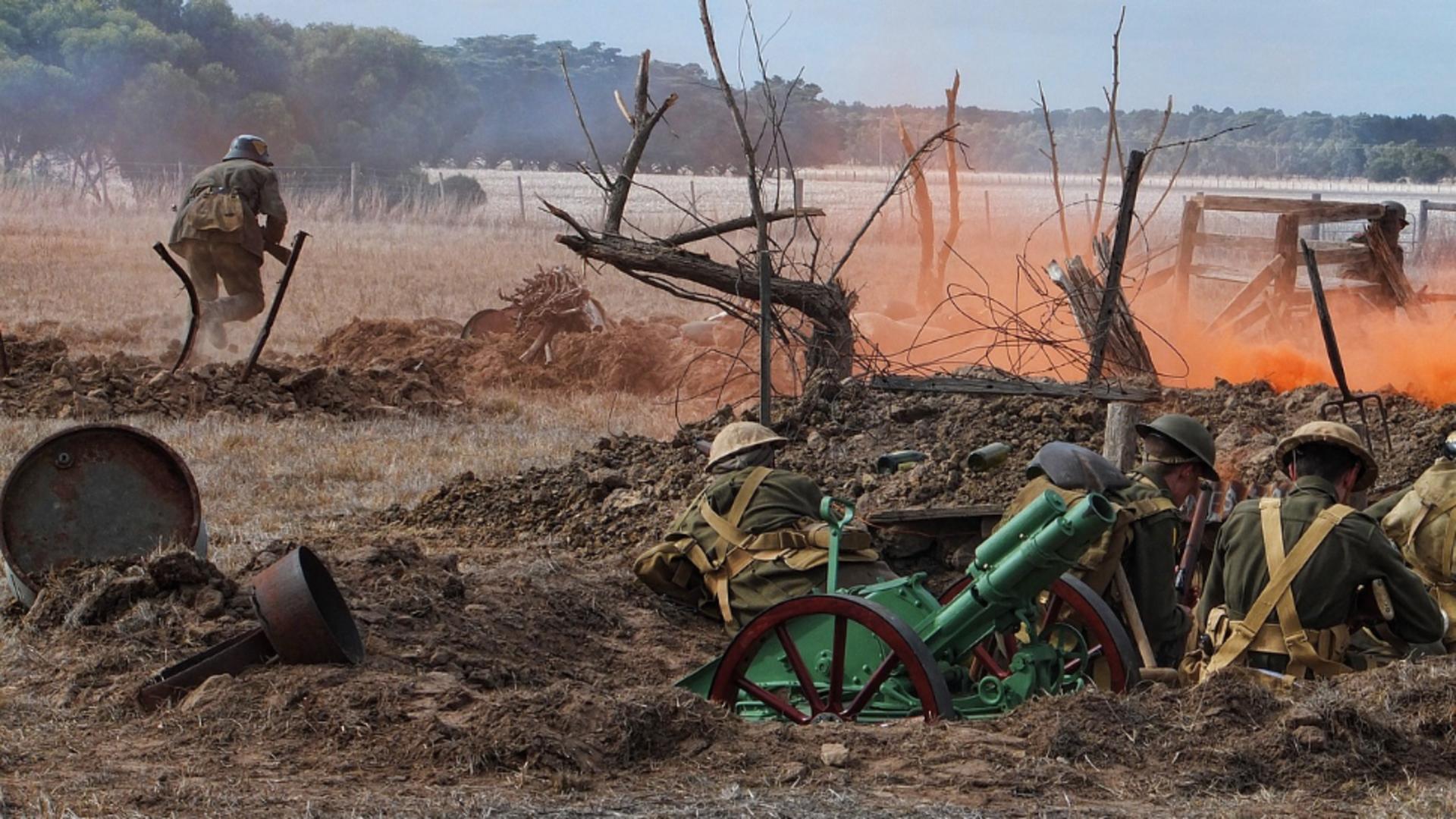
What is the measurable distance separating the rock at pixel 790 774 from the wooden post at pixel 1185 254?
12588 mm

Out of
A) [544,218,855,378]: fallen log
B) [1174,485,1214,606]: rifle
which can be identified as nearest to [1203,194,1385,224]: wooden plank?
[544,218,855,378]: fallen log

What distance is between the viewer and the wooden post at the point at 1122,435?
846 cm

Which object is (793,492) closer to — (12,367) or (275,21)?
(12,367)

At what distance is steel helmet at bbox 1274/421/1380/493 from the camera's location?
229 inches

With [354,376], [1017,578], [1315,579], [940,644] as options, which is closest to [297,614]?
[940,644]

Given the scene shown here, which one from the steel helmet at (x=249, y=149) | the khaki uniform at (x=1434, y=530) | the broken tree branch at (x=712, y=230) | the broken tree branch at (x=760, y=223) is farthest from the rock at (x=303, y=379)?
the khaki uniform at (x=1434, y=530)

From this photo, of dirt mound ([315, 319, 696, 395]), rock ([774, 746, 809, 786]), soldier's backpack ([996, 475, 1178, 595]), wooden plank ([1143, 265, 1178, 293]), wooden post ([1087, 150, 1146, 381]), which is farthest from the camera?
wooden plank ([1143, 265, 1178, 293])

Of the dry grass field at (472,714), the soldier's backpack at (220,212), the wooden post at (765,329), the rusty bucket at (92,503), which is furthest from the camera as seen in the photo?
the soldier's backpack at (220,212)

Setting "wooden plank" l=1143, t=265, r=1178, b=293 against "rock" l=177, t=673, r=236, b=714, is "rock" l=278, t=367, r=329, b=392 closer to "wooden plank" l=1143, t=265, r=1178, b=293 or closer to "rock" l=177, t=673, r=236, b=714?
"rock" l=177, t=673, r=236, b=714

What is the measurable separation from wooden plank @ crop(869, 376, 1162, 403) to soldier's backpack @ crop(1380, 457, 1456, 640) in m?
3.29

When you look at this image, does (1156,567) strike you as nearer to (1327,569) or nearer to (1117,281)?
(1327,569)

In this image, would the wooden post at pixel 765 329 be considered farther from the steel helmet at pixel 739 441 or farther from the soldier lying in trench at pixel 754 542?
the soldier lying in trench at pixel 754 542

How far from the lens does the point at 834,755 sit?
478cm

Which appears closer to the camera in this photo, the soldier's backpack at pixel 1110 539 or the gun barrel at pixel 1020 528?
the gun barrel at pixel 1020 528
